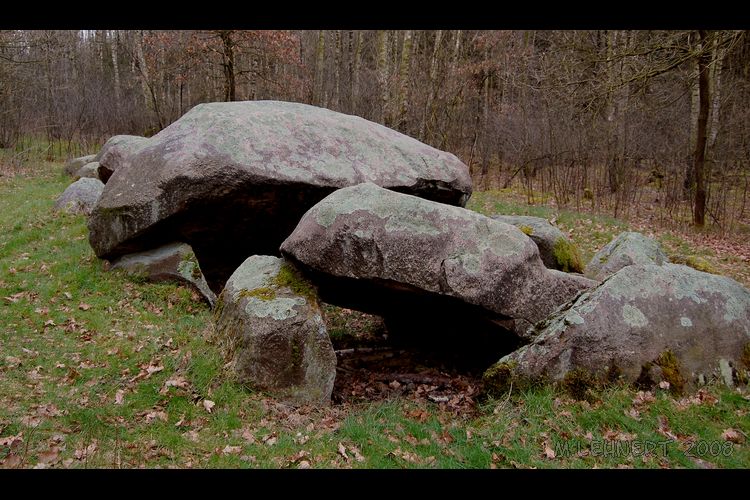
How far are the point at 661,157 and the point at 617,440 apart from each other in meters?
14.0

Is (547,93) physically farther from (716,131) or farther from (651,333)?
(651,333)

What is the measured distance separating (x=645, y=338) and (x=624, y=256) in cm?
304

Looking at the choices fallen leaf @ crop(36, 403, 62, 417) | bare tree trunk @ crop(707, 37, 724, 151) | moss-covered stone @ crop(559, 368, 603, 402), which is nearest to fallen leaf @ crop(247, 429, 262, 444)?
fallen leaf @ crop(36, 403, 62, 417)

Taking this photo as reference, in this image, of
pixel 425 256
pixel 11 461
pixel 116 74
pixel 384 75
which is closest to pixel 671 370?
pixel 425 256

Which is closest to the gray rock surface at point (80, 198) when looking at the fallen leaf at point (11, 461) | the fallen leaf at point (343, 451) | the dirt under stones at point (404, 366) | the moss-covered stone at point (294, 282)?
the dirt under stones at point (404, 366)

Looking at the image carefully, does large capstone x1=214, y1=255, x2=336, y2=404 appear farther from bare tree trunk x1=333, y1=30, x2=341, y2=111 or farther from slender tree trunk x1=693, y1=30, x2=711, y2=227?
bare tree trunk x1=333, y1=30, x2=341, y2=111

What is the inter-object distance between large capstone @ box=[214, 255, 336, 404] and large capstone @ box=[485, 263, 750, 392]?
166 centimetres

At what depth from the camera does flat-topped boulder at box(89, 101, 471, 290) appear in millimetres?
7281

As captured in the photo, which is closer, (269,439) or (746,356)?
(269,439)

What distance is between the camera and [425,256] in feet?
18.2

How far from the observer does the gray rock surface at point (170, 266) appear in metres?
7.64

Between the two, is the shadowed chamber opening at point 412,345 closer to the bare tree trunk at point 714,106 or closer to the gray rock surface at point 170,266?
the gray rock surface at point 170,266

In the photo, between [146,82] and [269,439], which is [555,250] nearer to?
[269,439]

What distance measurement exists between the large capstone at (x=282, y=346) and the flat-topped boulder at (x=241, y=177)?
7.34 feet
